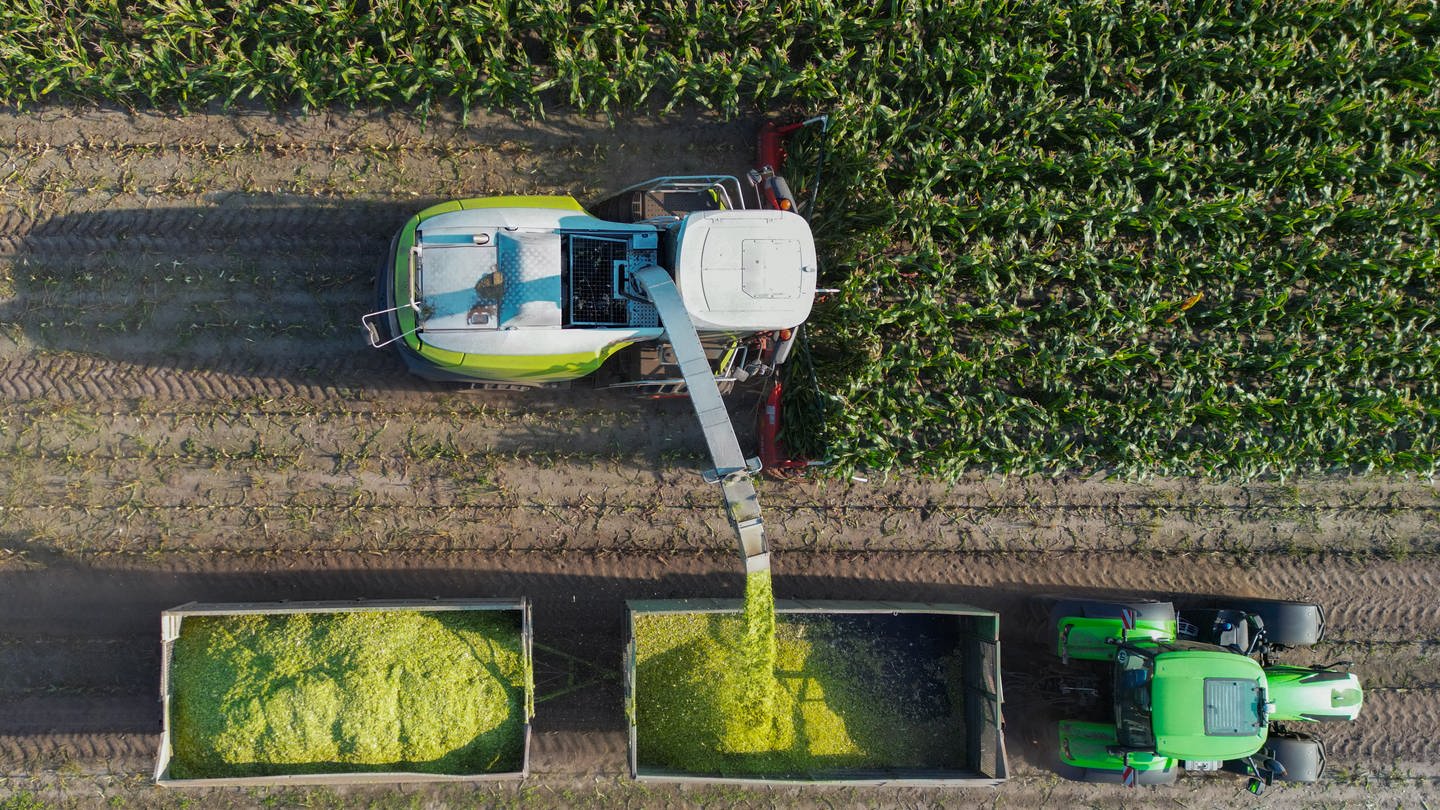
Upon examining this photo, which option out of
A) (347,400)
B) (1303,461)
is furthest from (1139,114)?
(347,400)

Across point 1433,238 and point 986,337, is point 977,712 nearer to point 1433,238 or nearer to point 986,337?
point 986,337

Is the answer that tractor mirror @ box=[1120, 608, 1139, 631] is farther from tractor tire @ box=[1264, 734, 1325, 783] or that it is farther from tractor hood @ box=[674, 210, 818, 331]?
tractor hood @ box=[674, 210, 818, 331]

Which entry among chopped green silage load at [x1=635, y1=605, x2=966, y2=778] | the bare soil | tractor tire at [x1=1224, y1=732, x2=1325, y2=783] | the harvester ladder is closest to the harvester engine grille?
the harvester ladder

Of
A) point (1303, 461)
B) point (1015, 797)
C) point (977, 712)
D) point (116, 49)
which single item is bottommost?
point (1015, 797)

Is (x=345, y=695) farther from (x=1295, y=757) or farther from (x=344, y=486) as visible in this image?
(x=1295, y=757)

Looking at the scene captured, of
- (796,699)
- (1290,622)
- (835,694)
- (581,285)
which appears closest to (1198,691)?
(1290,622)

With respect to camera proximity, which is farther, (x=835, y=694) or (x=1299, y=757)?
(x=1299, y=757)

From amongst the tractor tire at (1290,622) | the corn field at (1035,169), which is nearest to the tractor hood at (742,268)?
the corn field at (1035,169)
